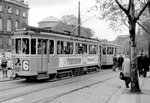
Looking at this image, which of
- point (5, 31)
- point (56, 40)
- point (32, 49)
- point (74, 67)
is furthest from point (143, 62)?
point (5, 31)

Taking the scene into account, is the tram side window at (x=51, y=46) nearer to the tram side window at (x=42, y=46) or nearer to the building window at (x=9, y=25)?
the tram side window at (x=42, y=46)

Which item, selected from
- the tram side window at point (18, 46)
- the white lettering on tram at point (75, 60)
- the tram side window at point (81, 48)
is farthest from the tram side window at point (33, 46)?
the tram side window at point (81, 48)

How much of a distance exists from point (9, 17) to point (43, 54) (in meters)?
54.3

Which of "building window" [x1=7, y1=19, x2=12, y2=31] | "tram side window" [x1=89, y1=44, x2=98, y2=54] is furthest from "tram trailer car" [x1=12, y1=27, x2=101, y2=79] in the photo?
"building window" [x1=7, y1=19, x2=12, y2=31]

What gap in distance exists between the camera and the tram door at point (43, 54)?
1620 cm

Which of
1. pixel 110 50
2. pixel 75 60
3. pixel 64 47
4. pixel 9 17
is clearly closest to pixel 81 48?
pixel 75 60

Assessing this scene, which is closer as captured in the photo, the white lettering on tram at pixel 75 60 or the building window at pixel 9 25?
the white lettering on tram at pixel 75 60

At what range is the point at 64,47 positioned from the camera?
18797mm

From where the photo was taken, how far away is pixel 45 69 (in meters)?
16.5

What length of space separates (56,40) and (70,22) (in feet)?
126

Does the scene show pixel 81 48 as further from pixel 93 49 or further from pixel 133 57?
pixel 133 57

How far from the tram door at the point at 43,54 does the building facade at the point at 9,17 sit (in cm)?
4730

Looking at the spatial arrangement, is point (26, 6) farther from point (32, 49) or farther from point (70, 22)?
point (32, 49)

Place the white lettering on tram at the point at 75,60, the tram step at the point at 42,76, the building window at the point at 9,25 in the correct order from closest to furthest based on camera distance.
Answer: the tram step at the point at 42,76 < the white lettering on tram at the point at 75,60 < the building window at the point at 9,25
